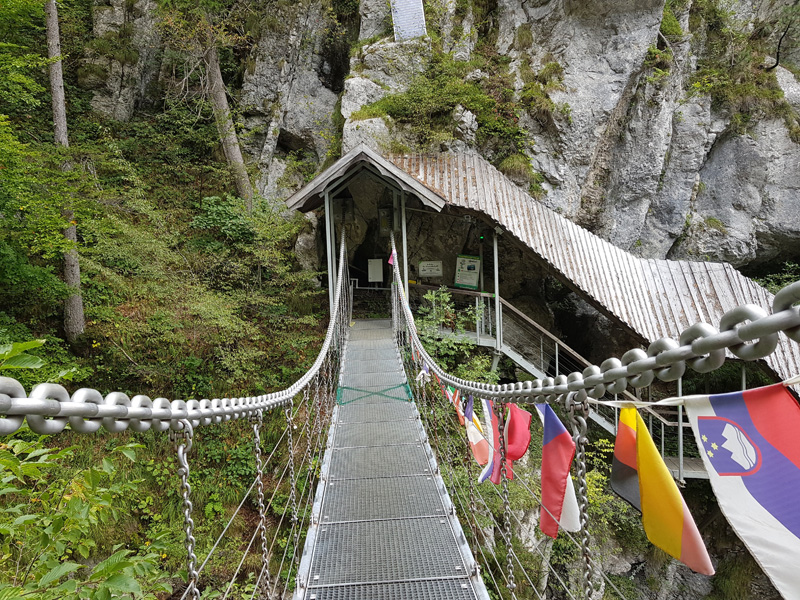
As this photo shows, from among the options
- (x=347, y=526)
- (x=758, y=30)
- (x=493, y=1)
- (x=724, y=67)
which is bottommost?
(x=347, y=526)

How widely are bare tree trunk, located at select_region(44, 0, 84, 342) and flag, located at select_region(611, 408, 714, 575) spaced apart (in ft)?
22.6

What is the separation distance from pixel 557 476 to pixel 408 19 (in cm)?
1032

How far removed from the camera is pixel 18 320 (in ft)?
19.1

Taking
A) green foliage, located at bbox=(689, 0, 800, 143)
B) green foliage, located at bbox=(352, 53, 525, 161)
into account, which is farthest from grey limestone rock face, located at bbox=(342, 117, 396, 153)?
green foliage, located at bbox=(689, 0, 800, 143)

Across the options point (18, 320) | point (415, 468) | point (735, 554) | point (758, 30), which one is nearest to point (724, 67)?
point (758, 30)

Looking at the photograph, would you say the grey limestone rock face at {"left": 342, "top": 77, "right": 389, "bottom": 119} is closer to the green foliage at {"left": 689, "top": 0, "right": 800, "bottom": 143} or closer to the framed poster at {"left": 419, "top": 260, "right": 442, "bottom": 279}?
the framed poster at {"left": 419, "top": 260, "right": 442, "bottom": 279}

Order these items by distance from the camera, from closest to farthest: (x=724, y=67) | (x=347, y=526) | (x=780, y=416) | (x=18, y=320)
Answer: (x=780, y=416)
(x=347, y=526)
(x=18, y=320)
(x=724, y=67)

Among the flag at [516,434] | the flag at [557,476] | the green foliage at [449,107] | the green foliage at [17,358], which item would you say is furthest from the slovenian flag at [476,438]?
the green foliage at [449,107]

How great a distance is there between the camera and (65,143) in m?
5.74

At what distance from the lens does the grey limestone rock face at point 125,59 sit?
9.66 meters

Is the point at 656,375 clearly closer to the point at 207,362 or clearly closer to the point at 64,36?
the point at 207,362

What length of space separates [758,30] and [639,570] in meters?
12.8

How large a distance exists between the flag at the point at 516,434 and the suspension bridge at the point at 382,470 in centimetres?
9

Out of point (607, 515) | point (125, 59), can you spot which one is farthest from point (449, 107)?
point (125, 59)
